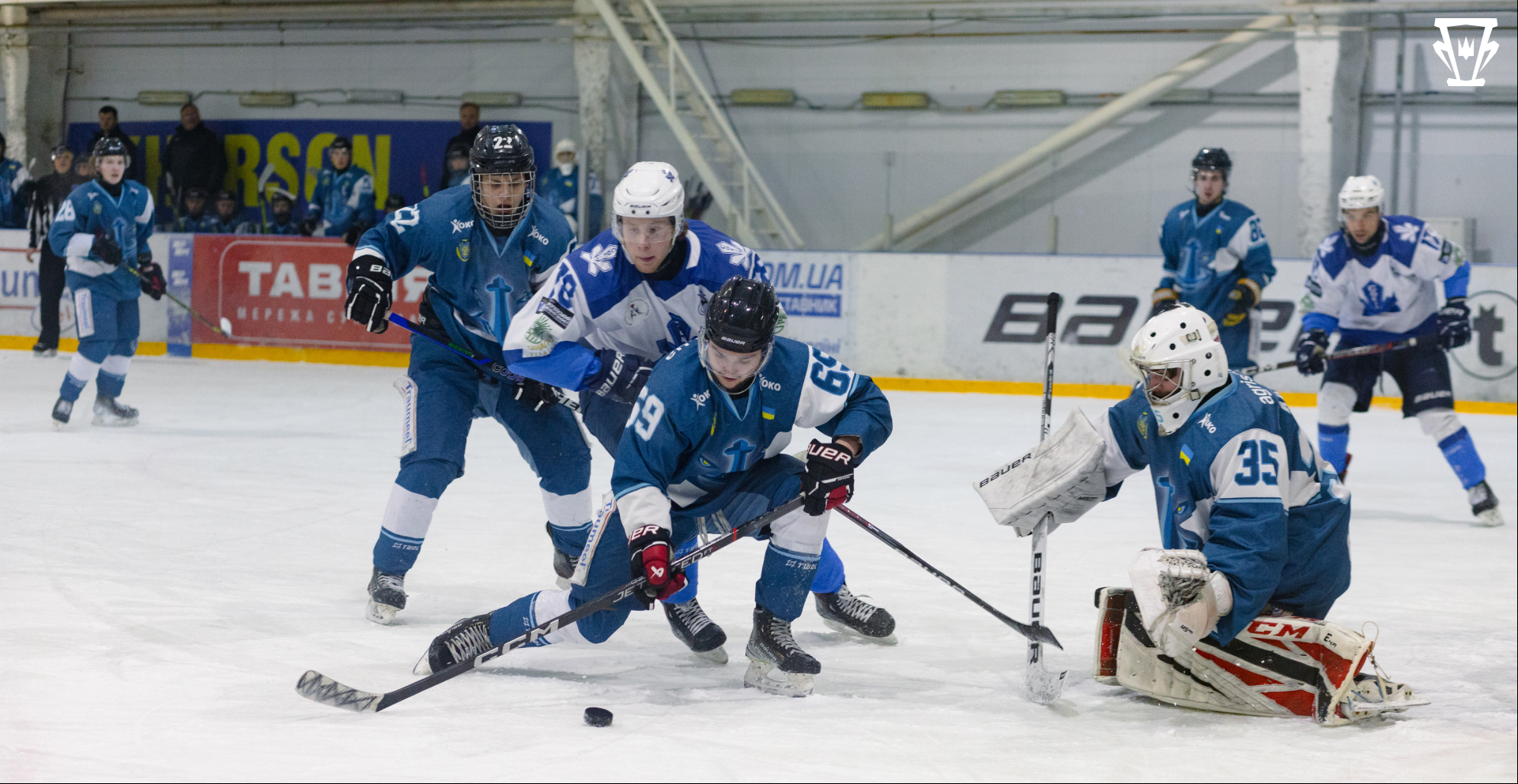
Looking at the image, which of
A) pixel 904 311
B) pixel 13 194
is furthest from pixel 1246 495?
pixel 13 194

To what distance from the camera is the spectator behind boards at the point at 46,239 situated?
8914 millimetres

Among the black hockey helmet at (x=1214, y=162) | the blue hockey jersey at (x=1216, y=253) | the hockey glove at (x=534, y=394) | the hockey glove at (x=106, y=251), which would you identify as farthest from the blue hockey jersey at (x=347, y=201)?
the hockey glove at (x=534, y=394)

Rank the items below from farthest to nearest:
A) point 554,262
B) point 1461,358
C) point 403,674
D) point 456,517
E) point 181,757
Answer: point 1461,358 < point 456,517 < point 554,262 < point 403,674 < point 181,757

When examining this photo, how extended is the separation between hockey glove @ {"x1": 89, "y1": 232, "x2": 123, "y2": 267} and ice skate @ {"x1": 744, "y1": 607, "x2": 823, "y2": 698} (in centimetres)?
496

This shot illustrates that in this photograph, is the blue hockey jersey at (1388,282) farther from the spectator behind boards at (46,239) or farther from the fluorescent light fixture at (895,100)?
the spectator behind boards at (46,239)

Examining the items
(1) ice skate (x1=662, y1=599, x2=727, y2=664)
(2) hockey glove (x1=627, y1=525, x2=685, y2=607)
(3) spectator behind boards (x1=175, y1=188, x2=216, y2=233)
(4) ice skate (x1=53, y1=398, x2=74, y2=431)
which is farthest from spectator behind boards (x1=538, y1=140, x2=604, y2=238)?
(2) hockey glove (x1=627, y1=525, x2=685, y2=607)

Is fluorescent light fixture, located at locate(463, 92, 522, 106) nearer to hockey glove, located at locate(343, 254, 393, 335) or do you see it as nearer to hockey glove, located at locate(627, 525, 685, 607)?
hockey glove, located at locate(343, 254, 393, 335)

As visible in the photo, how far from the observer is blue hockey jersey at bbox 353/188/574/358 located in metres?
3.81

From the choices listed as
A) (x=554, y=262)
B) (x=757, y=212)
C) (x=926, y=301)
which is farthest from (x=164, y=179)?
(x=554, y=262)

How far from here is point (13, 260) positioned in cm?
1018

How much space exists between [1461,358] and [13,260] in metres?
9.83

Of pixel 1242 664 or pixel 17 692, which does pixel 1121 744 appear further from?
pixel 17 692

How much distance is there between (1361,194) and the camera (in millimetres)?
5625

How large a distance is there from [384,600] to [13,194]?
8554 mm
